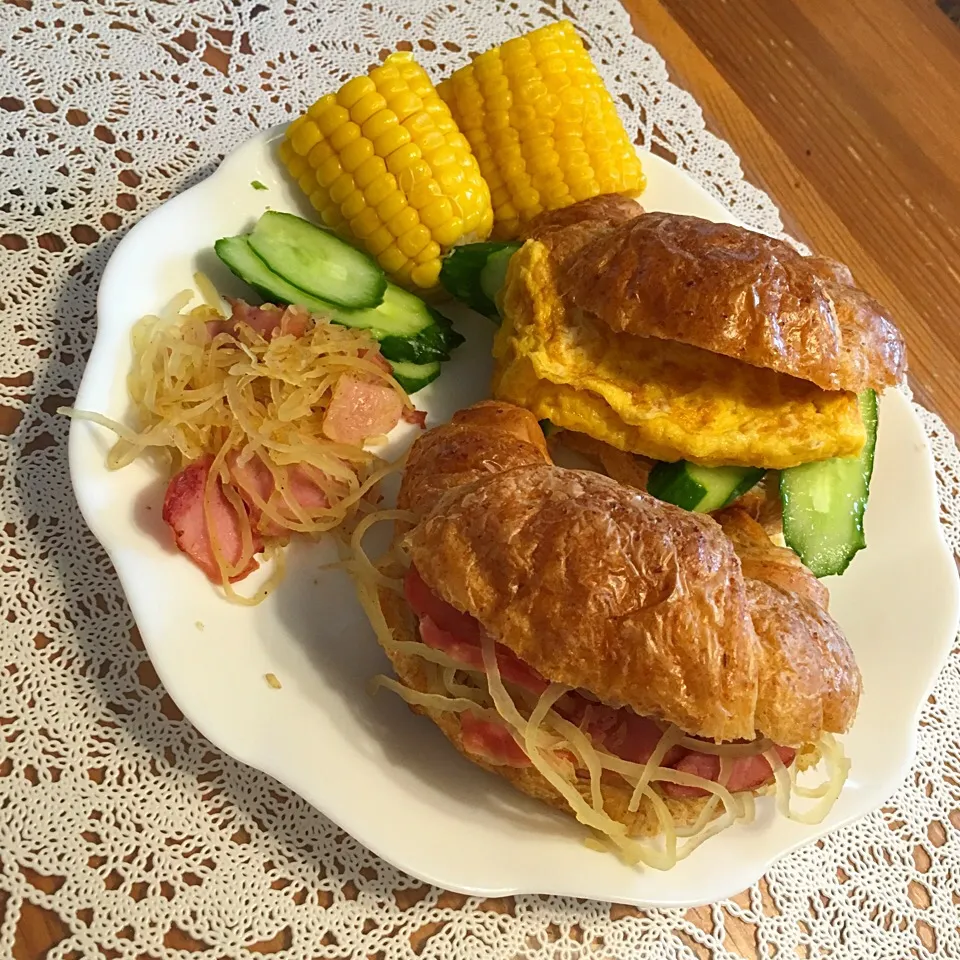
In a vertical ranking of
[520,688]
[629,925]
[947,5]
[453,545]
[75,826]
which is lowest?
[75,826]

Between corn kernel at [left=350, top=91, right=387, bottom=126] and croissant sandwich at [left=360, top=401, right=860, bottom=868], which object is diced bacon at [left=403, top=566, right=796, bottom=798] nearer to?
croissant sandwich at [left=360, top=401, right=860, bottom=868]

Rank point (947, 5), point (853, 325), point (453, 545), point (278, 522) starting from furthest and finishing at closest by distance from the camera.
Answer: point (947, 5), point (853, 325), point (278, 522), point (453, 545)

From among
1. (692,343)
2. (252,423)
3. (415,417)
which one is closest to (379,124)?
(415,417)

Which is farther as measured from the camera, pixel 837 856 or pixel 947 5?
pixel 947 5

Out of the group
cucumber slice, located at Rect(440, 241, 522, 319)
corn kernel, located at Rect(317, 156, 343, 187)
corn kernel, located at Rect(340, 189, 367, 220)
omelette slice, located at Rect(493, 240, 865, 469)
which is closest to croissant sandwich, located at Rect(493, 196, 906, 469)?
omelette slice, located at Rect(493, 240, 865, 469)

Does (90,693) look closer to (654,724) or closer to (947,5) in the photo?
(654,724)

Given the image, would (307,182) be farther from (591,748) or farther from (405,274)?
(591,748)

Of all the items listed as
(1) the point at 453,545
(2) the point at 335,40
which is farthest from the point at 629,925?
(2) the point at 335,40
